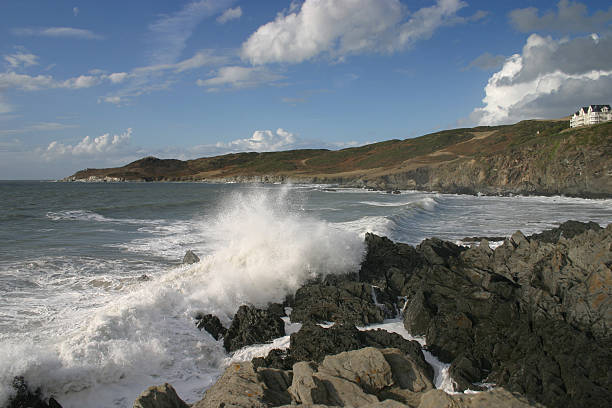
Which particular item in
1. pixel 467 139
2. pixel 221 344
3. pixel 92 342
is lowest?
pixel 221 344

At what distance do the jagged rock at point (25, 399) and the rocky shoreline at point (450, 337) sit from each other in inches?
0.7

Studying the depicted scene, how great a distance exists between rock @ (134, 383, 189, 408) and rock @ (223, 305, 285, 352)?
9.43 feet

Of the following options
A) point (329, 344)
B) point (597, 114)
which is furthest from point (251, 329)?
point (597, 114)

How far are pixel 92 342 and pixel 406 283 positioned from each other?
25.2 feet

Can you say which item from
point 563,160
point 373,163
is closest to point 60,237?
point 563,160

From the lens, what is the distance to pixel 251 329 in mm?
8219

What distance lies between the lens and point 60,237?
67.9ft

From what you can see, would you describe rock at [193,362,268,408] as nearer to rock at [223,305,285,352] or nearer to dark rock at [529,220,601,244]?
rock at [223,305,285,352]

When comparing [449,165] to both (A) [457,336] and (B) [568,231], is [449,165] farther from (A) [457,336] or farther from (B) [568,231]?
(A) [457,336]

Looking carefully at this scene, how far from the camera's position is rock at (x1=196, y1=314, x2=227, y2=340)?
8445 mm

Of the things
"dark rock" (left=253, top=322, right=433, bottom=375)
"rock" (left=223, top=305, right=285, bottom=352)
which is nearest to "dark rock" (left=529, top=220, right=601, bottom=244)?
"dark rock" (left=253, top=322, right=433, bottom=375)

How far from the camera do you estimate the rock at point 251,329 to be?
26.2 feet

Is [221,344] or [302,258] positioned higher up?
[302,258]

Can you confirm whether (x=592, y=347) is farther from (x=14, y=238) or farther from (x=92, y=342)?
(x=14, y=238)
